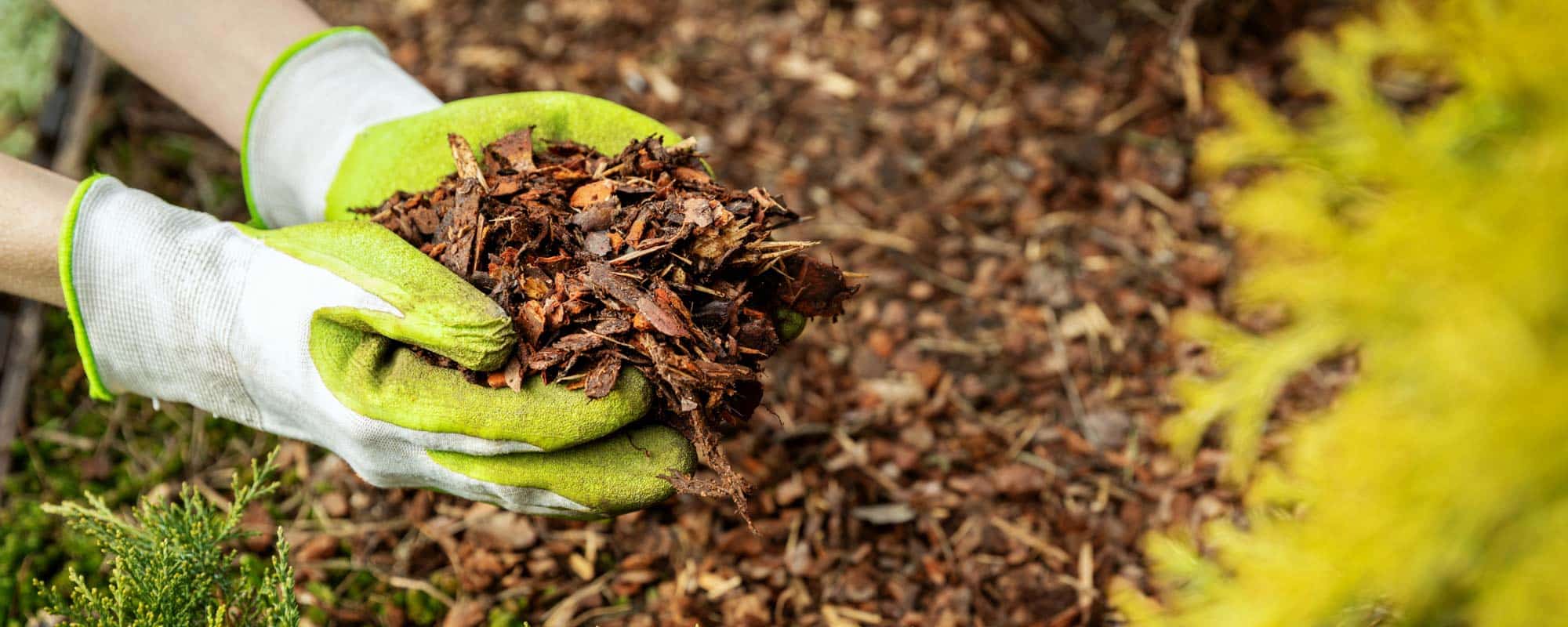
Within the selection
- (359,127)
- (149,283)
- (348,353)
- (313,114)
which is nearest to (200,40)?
(313,114)

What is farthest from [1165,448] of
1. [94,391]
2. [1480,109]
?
[94,391]

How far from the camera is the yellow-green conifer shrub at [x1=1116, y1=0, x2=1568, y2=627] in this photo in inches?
41.8

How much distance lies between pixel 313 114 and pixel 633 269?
1.08 meters

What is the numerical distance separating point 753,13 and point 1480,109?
11.5ft

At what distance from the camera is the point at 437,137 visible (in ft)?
7.20

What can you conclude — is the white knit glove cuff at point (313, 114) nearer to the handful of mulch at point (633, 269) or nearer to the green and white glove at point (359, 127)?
the green and white glove at point (359, 127)

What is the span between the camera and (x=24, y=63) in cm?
362

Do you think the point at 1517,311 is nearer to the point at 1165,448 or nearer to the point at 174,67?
the point at 1165,448

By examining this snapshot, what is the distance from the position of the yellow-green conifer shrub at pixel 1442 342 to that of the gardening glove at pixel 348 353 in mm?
1115

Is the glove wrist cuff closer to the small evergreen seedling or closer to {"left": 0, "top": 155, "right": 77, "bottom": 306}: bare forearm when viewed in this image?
{"left": 0, "top": 155, "right": 77, "bottom": 306}: bare forearm

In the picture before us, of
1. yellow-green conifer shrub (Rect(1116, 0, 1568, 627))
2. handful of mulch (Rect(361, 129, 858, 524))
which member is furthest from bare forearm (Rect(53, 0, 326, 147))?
yellow-green conifer shrub (Rect(1116, 0, 1568, 627))

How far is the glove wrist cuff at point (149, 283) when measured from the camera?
1913 millimetres

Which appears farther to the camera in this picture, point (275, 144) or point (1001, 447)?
point (1001, 447)

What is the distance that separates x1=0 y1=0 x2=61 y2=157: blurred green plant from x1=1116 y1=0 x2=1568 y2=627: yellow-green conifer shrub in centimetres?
417
